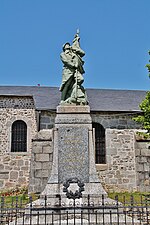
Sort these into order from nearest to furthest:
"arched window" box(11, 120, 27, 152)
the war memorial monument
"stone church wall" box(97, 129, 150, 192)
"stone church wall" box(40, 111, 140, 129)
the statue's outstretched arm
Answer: the war memorial monument → the statue's outstretched arm → "stone church wall" box(97, 129, 150, 192) → "stone church wall" box(40, 111, 140, 129) → "arched window" box(11, 120, 27, 152)

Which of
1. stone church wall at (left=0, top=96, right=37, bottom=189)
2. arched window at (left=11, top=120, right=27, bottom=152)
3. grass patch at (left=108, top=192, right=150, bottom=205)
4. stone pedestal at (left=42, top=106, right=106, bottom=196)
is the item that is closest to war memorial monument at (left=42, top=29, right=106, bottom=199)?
stone pedestal at (left=42, top=106, right=106, bottom=196)

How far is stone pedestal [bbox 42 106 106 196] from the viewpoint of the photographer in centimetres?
680

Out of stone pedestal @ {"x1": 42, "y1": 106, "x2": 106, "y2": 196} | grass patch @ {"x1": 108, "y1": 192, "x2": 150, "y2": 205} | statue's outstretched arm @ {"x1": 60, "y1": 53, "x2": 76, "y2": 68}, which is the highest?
statue's outstretched arm @ {"x1": 60, "y1": 53, "x2": 76, "y2": 68}

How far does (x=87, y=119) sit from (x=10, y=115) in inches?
356

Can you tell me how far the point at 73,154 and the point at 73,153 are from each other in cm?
3

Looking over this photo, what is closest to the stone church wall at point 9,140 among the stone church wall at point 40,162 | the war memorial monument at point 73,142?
the stone church wall at point 40,162

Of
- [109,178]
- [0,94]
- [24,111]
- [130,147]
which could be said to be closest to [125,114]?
[130,147]

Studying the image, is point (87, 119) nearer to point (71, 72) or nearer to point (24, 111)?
point (71, 72)

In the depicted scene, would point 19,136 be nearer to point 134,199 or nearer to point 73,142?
point 134,199

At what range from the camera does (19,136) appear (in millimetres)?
15344

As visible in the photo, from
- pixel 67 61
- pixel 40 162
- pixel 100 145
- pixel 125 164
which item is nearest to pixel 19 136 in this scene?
pixel 40 162

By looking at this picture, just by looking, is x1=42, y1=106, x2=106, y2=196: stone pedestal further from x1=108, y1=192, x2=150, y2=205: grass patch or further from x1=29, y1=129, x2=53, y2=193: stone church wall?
x1=29, y1=129, x2=53, y2=193: stone church wall

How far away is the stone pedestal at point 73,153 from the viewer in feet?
22.3

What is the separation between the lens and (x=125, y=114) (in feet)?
49.0
